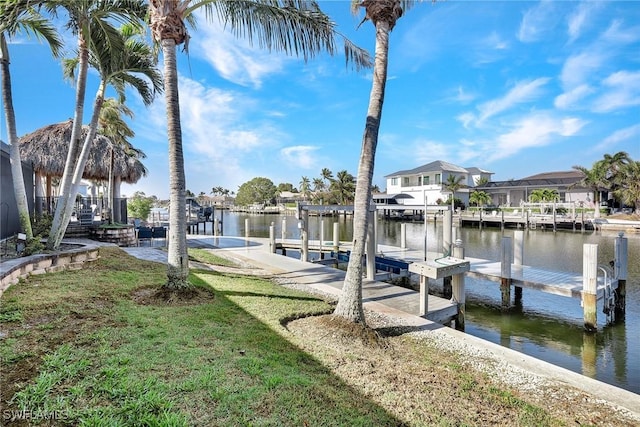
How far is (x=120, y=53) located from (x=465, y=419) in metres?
10.9

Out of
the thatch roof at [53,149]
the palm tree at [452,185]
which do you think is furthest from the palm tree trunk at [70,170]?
the palm tree at [452,185]

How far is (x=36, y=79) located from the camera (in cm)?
1201

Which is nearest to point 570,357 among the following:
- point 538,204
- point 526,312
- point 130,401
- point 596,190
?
point 526,312

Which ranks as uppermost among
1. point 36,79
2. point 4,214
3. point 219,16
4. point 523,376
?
point 36,79

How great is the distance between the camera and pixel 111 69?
9438mm

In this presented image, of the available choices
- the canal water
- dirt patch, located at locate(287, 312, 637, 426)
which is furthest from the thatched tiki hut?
the canal water

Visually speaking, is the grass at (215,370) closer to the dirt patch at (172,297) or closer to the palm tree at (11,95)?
the dirt patch at (172,297)

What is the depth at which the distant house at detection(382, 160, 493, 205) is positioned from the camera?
5050cm

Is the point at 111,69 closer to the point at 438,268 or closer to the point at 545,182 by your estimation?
the point at 438,268

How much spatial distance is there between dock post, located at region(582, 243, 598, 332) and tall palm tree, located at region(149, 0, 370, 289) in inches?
277

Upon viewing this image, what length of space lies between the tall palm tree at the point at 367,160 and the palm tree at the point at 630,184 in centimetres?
4157

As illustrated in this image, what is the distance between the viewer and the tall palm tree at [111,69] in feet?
28.7

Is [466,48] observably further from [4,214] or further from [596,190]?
[596,190]

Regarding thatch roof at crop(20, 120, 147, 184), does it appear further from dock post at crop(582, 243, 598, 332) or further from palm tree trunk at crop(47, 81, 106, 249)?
dock post at crop(582, 243, 598, 332)
